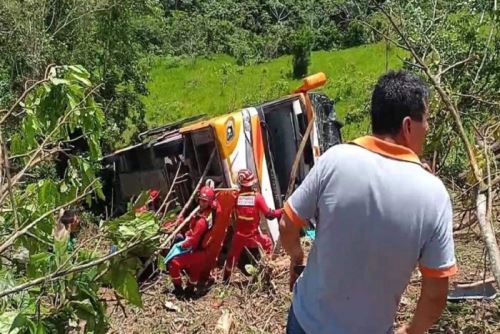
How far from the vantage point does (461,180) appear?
22.9 feet

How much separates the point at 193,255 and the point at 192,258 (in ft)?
0.10

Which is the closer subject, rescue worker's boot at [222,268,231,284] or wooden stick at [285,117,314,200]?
rescue worker's boot at [222,268,231,284]

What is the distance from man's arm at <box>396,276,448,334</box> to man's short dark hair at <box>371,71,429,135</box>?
0.48 metres

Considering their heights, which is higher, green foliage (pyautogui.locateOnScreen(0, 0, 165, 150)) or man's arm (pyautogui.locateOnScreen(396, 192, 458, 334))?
green foliage (pyautogui.locateOnScreen(0, 0, 165, 150))

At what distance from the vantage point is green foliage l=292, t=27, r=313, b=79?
3027 cm

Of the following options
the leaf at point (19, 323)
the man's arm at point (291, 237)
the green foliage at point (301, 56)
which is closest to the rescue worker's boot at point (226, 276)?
the man's arm at point (291, 237)

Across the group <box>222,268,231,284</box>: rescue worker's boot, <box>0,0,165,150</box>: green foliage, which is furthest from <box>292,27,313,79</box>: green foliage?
<box>222,268,231,284</box>: rescue worker's boot

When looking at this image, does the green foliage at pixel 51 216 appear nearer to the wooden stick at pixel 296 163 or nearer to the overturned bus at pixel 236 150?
the overturned bus at pixel 236 150

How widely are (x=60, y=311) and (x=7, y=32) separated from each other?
1027cm

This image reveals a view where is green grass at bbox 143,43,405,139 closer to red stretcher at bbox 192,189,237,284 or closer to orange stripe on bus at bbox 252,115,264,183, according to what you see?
orange stripe on bus at bbox 252,115,264,183

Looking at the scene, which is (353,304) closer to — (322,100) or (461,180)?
(461,180)

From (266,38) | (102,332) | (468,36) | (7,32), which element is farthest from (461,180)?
(266,38)

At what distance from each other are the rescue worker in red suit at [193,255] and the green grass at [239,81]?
12957 mm

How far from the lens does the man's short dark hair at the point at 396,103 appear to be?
229 centimetres
